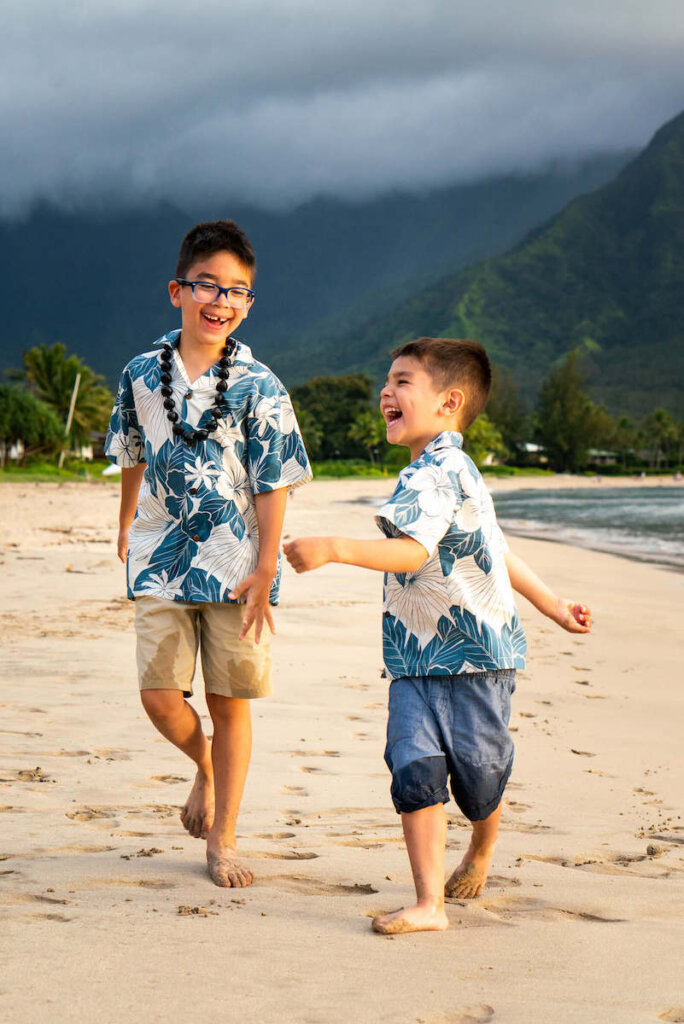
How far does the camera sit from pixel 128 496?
3.23 m

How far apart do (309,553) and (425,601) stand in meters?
0.56

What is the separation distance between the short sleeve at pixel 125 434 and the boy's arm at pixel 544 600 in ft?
3.99

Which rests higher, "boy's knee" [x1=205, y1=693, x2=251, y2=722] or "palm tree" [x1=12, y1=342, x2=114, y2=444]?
"palm tree" [x1=12, y1=342, x2=114, y2=444]

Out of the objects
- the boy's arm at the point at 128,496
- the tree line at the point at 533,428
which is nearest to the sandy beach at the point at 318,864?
the boy's arm at the point at 128,496

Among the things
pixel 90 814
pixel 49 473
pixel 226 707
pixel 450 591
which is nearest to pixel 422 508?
pixel 450 591

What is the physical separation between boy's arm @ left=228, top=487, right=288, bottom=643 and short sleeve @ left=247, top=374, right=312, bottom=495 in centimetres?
4

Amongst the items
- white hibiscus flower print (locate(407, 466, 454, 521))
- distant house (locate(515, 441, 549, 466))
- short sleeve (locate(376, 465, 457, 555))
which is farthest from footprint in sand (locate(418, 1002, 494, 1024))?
distant house (locate(515, 441, 549, 466))

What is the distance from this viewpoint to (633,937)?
2418 mm

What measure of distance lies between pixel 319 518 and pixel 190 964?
23.1 metres

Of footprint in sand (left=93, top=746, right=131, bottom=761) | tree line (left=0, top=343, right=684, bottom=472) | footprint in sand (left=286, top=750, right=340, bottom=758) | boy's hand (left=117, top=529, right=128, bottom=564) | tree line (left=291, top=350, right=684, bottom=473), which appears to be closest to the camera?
boy's hand (left=117, top=529, right=128, bottom=564)

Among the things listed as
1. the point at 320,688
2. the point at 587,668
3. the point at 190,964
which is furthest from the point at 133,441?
the point at 587,668

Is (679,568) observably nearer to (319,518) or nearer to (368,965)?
(319,518)

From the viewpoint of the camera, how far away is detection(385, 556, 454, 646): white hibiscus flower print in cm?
265

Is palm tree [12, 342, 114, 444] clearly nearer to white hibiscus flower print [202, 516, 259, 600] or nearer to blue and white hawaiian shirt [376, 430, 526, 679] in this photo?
white hibiscus flower print [202, 516, 259, 600]
